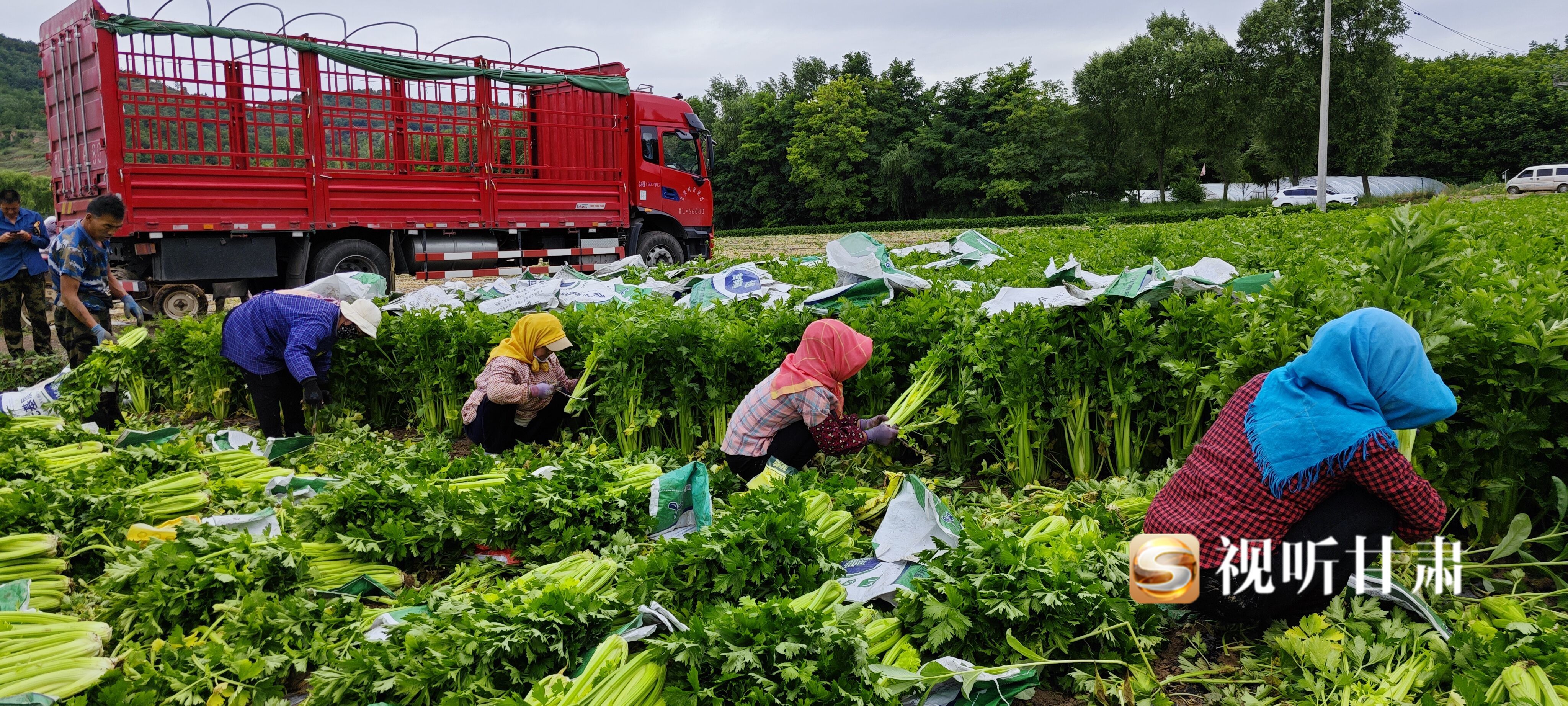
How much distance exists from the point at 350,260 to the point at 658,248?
5.59 metres

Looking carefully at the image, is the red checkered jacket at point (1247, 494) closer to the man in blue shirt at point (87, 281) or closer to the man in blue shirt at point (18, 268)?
the man in blue shirt at point (87, 281)

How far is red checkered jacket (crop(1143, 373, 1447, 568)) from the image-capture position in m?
2.74

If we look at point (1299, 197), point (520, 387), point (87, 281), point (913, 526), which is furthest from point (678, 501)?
point (1299, 197)

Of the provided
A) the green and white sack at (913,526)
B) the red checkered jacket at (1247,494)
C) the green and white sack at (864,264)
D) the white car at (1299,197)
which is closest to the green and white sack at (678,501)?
the green and white sack at (913,526)

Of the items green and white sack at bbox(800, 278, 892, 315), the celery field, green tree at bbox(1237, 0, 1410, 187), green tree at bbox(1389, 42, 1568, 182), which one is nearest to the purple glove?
the celery field

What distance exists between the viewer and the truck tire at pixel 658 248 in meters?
17.5

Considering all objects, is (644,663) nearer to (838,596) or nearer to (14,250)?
(838,596)

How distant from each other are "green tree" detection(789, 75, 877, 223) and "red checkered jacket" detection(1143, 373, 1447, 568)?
2026 inches

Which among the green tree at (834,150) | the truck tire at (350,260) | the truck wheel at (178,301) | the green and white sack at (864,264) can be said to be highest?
the green tree at (834,150)

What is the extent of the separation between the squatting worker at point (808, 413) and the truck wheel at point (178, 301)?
11.0m

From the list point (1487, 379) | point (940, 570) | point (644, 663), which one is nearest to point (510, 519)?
point (644, 663)

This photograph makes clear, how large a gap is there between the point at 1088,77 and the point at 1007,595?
165ft

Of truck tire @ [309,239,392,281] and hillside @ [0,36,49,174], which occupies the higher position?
hillside @ [0,36,49,174]

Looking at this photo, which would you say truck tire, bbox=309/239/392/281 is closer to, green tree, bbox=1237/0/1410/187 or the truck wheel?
the truck wheel
